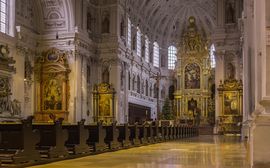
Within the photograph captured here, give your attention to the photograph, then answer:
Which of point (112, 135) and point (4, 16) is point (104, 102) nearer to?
point (4, 16)

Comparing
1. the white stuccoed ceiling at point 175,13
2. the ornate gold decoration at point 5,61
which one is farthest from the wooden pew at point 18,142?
the white stuccoed ceiling at point 175,13

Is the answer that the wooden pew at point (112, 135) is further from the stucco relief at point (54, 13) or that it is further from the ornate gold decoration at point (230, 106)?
the ornate gold decoration at point (230, 106)

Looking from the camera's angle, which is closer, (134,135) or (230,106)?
(134,135)

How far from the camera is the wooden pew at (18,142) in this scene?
8867 mm

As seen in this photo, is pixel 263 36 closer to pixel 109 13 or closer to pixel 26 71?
pixel 26 71

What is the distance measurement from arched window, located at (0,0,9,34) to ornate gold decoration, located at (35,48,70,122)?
5.53m

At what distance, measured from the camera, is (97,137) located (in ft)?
43.8

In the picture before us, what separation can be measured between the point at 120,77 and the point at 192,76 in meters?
14.9

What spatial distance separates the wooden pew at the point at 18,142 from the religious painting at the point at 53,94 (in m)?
20.8

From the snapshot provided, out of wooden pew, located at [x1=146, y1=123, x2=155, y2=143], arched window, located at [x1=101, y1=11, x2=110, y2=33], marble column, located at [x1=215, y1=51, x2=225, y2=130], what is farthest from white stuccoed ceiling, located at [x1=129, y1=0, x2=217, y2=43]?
wooden pew, located at [x1=146, y1=123, x2=155, y2=143]

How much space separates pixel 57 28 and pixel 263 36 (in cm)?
2447

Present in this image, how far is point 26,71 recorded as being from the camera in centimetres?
2820

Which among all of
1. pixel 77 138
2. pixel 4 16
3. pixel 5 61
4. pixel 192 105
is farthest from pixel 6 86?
pixel 192 105

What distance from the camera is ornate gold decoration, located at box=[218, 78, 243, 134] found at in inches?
1331
